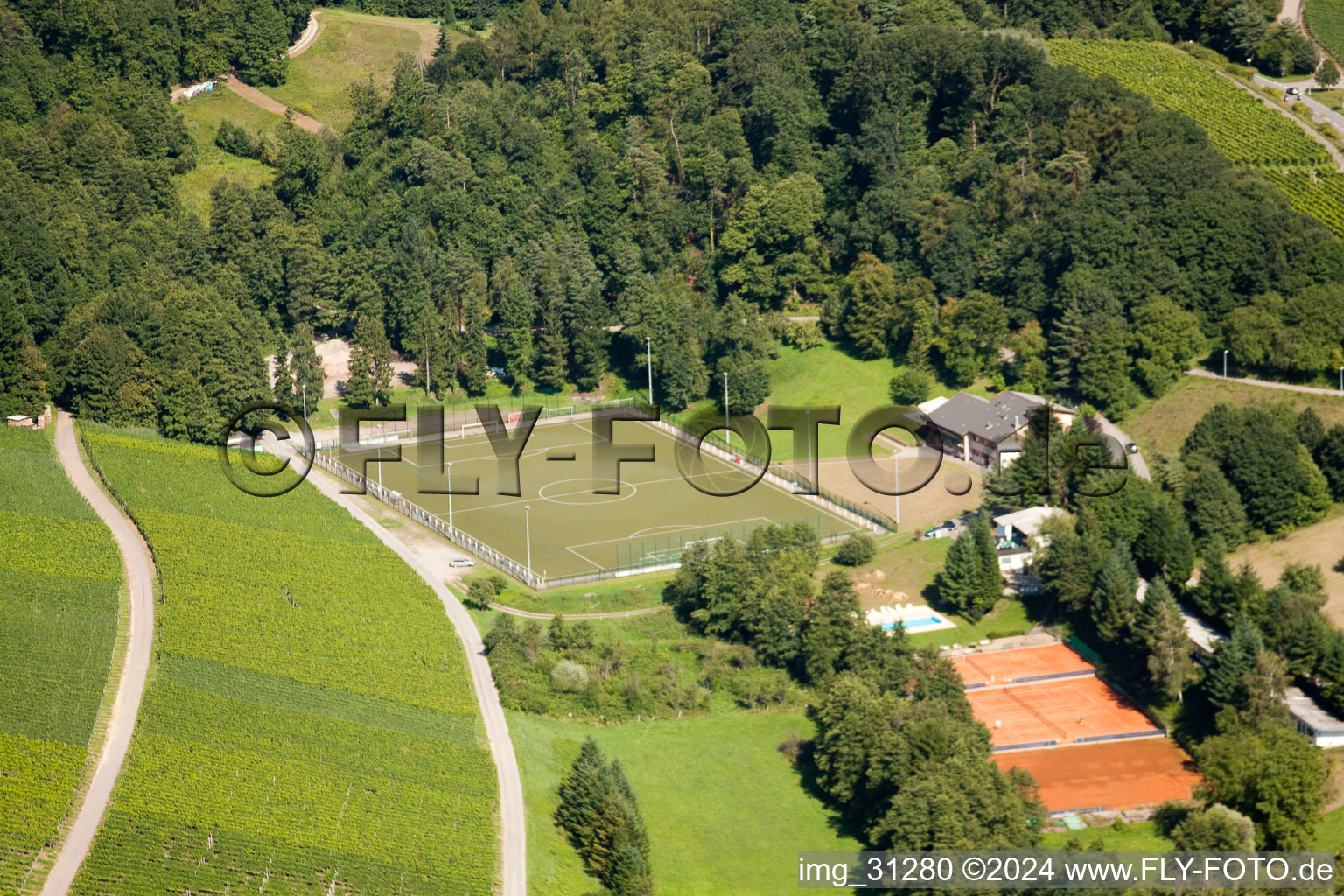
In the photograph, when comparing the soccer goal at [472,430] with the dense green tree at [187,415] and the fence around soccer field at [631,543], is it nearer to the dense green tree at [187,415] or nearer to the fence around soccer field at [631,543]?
the fence around soccer field at [631,543]

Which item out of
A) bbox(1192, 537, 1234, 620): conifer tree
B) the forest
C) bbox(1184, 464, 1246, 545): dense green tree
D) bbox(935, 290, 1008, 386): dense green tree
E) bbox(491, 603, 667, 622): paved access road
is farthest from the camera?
bbox(935, 290, 1008, 386): dense green tree

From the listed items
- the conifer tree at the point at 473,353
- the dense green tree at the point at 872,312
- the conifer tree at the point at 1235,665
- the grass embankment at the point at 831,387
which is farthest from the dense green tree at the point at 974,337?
the conifer tree at the point at 1235,665

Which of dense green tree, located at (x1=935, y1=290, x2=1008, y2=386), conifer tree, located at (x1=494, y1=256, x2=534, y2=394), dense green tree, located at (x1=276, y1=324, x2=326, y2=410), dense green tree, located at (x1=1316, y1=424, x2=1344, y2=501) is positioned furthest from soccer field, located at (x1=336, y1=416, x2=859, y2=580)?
dense green tree, located at (x1=1316, y1=424, x2=1344, y2=501)

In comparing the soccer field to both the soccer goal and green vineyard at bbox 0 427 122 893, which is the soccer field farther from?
green vineyard at bbox 0 427 122 893

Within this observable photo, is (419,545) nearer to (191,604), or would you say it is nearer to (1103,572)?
(191,604)

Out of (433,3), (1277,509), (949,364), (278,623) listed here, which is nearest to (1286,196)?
(949,364)

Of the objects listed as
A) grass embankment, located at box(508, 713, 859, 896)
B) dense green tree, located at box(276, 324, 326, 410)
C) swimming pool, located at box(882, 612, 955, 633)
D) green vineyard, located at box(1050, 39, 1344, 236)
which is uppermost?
green vineyard, located at box(1050, 39, 1344, 236)

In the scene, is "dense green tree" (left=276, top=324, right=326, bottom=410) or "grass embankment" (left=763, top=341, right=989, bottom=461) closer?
"grass embankment" (left=763, top=341, right=989, bottom=461)
